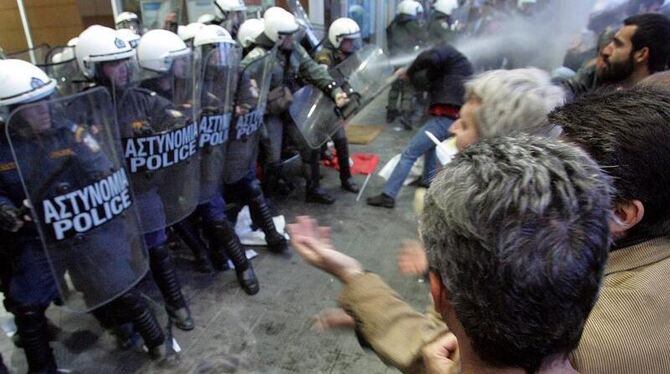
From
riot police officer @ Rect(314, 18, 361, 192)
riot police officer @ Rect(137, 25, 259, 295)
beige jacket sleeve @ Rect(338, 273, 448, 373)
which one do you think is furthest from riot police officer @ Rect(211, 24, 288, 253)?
beige jacket sleeve @ Rect(338, 273, 448, 373)

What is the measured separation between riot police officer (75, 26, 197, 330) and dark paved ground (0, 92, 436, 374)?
0.25m

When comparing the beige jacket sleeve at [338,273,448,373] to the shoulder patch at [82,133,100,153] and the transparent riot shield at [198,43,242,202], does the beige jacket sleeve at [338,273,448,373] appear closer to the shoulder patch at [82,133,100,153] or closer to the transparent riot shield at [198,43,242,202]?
the shoulder patch at [82,133,100,153]

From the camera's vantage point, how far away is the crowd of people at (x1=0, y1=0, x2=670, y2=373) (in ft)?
1.93

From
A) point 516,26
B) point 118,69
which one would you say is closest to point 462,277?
point 118,69

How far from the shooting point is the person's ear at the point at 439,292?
0.67 meters

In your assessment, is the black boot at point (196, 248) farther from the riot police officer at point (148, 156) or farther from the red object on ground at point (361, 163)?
the red object on ground at point (361, 163)

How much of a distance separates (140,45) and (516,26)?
8123 millimetres

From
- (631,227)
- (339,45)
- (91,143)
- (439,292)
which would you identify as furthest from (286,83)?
(439,292)

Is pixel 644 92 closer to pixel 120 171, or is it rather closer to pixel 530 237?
pixel 530 237

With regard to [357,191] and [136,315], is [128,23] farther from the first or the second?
[136,315]

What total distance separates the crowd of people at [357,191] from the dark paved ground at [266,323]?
0.13 metres

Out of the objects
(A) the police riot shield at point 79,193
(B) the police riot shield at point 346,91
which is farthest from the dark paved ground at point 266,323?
(B) the police riot shield at point 346,91

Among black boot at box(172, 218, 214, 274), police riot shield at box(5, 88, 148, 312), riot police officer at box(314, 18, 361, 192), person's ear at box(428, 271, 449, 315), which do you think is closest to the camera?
person's ear at box(428, 271, 449, 315)

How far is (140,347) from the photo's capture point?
2592mm
